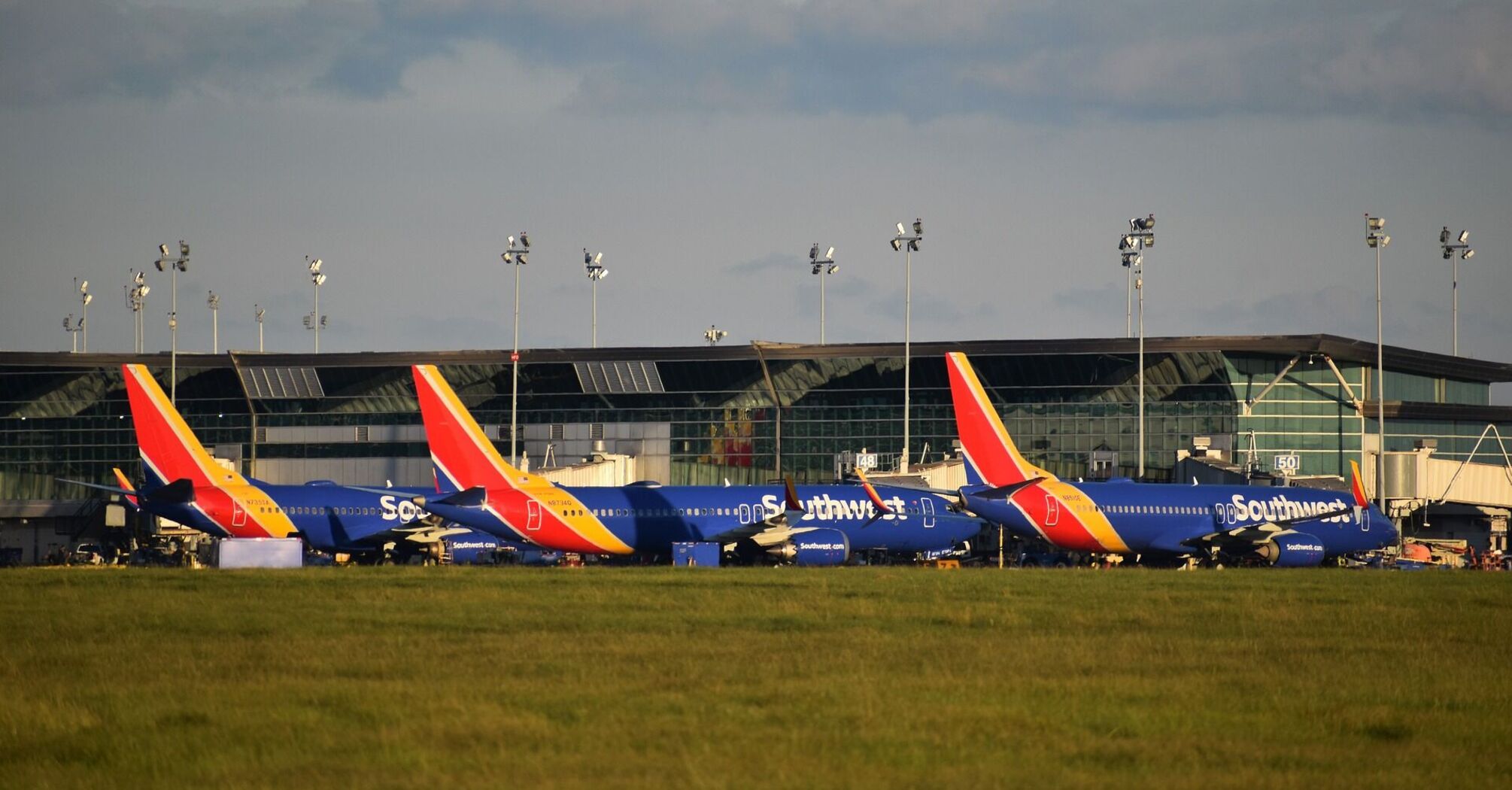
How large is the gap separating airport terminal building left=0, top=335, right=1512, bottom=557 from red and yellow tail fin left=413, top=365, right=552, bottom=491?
40.6 metres

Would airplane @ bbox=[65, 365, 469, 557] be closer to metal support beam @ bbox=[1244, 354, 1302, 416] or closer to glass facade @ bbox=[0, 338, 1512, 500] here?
glass facade @ bbox=[0, 338, 1512, 500]

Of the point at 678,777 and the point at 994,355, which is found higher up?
the point at 994,355

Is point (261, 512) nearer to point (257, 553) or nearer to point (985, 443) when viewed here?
point (257, 553)

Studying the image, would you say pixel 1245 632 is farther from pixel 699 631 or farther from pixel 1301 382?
pixel 1301 382

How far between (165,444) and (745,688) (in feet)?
154

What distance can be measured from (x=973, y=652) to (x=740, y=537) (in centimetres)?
3627

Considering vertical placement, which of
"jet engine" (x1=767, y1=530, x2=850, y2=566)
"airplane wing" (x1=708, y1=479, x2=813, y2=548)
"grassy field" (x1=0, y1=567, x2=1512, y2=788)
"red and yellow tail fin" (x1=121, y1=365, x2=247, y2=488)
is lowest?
"grassy field" (x1=0, y1=567, x2=1512, y2=788)

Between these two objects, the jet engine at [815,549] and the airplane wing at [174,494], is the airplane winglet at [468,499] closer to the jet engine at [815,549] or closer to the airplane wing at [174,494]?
the airplane wing at [174,494]

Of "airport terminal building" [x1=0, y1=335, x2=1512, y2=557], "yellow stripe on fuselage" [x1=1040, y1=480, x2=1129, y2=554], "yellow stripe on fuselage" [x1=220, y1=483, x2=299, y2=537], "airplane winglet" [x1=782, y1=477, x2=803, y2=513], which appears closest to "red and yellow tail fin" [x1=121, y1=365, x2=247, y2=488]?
"yellow stripe on fuselage" [x1=220, y1=483, x2=299, y2=537]

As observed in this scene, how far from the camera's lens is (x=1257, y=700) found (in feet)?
78.3

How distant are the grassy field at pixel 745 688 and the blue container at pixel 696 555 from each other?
19509 mm

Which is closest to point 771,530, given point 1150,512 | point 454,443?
point 454,443

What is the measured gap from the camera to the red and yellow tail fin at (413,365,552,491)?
5984cm

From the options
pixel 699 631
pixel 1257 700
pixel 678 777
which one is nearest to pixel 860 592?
pixel 699 631
